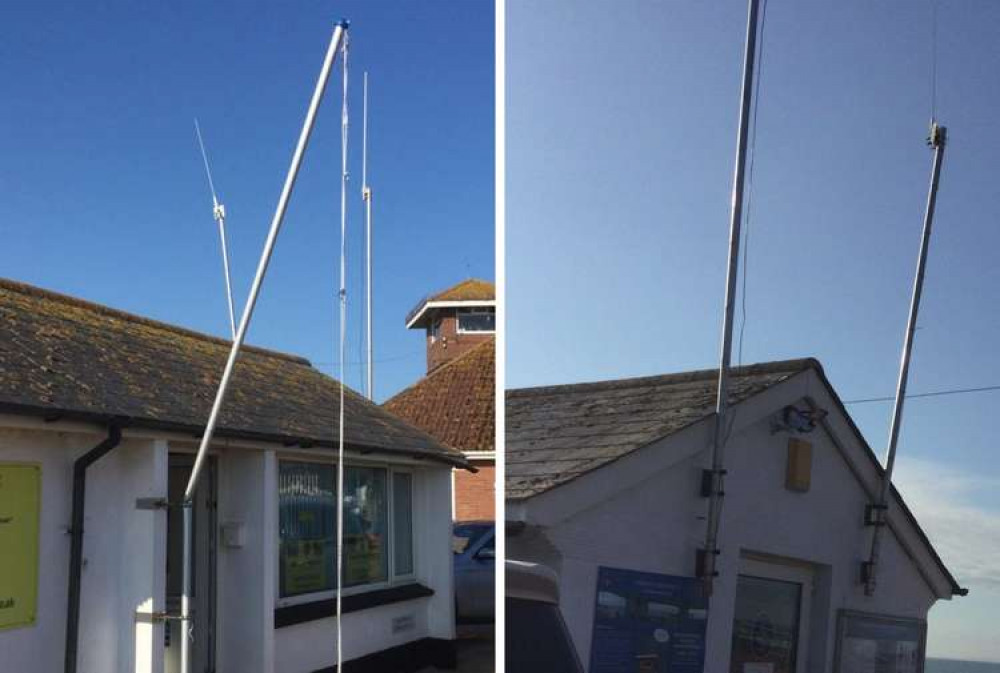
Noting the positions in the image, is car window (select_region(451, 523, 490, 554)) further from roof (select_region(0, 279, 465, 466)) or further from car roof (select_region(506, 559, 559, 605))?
car roof (select_region(506, 559, 559, 605))

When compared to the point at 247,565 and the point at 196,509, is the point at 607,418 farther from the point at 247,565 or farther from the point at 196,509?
the point at 196,509

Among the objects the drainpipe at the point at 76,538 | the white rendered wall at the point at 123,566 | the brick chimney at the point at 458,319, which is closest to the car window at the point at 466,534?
the white rendered wall at the point at 123,566

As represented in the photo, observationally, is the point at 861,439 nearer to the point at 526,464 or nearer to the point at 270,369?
the point at 526,464

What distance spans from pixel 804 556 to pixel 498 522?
1.14ft

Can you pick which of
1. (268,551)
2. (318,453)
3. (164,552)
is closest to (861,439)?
(164,552)

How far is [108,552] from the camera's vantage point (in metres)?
6.90

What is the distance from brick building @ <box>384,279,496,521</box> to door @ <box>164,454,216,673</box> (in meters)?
8.61

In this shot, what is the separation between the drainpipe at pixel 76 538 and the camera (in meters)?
6.56

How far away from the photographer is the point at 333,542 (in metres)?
9.10

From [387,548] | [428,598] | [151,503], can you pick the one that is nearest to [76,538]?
[151,503]

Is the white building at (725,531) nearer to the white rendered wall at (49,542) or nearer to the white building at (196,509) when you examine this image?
the white building at (196,509)

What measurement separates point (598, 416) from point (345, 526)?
8.08 m

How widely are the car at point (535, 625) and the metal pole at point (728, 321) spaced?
6.5 inches

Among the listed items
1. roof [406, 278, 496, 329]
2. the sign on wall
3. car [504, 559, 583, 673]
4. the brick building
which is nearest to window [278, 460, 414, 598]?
the brick building
